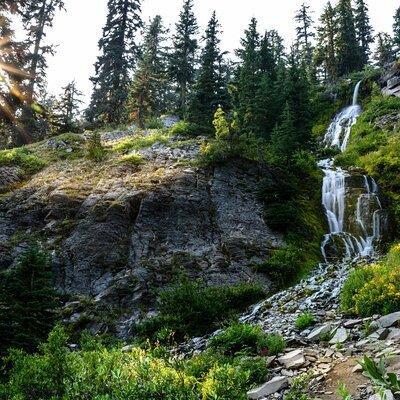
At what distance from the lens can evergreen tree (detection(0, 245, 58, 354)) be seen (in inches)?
334

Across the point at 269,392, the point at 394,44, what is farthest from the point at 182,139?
the point at 394,44

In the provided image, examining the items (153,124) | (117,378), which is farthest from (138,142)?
(117,378)

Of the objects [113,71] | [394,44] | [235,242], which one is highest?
[394,44]

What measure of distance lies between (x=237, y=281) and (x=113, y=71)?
101 ft

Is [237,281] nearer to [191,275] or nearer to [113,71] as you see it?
[191,275]

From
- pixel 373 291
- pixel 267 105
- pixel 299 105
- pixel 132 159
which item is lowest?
pixel 373 291

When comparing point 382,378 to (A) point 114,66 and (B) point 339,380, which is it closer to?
(B) point 339,380

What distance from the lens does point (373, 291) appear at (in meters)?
9.11

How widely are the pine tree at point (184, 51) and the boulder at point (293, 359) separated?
33975 millimetres

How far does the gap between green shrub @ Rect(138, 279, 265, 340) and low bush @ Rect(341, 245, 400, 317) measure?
350 cm

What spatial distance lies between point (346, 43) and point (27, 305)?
56523 millimetres

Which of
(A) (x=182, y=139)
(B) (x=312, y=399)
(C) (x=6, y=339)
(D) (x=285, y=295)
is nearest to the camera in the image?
(B) (x=312, y=399)

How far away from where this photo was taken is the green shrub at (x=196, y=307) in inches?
451

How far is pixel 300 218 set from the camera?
728 inches
